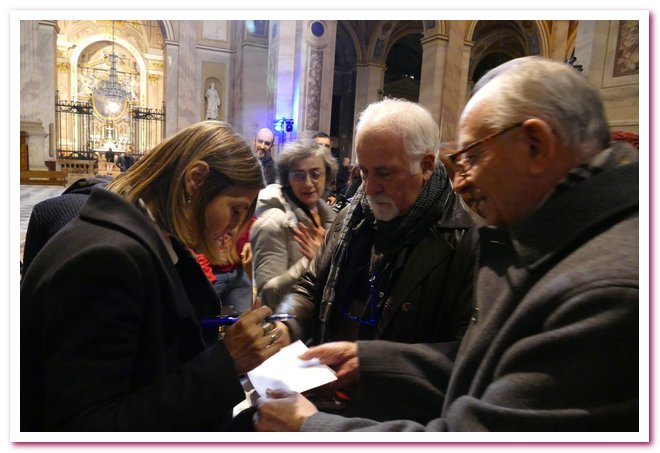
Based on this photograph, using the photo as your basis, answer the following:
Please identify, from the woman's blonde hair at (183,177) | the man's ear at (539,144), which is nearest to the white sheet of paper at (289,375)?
the woman's blonde hair at (183,177)

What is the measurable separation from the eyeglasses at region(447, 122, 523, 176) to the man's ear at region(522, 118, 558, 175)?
30 mm

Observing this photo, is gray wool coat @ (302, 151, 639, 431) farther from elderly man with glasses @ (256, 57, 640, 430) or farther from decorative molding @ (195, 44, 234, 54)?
decorative molding @ (195, 44, 234, 54)

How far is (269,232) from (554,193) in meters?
1.96

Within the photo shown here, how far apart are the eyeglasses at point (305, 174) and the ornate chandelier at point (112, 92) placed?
22.3 m

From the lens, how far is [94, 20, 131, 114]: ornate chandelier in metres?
22.2

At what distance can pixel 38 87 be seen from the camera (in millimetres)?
13094

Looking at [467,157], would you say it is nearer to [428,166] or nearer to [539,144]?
[539,144]

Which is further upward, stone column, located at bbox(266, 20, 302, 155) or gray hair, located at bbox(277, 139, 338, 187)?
stone column, located at bbox(266, 20, 302, 155)

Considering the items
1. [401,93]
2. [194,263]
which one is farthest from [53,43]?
[194,263]

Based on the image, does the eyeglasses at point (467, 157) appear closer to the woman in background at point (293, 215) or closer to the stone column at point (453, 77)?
the woman in background at point (293, 215)

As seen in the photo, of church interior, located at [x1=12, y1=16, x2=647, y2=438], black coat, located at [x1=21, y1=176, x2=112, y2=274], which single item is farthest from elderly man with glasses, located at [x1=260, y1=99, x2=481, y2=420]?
black coat, located at [x1=21, y1=176, x2=112, y2=274]

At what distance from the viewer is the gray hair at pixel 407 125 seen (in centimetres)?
176

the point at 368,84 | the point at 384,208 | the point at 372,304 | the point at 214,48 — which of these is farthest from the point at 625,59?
the point at 214,48

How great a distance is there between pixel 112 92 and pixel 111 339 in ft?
80.7
